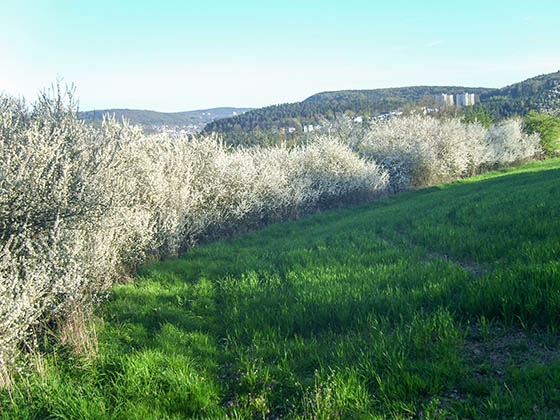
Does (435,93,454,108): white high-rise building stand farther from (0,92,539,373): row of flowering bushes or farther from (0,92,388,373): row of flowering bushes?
(0,92,388,373): row of flowering bushes

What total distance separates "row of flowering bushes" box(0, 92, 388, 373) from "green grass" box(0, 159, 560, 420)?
860mm

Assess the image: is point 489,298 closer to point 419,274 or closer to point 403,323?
point 403,323

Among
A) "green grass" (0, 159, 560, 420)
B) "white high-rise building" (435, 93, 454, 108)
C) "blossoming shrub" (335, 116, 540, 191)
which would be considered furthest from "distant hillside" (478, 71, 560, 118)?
"green grass" (0, 159, 560, 420)

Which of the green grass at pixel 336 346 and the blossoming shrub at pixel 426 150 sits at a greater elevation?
the blossoming shrub at pixel 426 150

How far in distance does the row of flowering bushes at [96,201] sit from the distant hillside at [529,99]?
207 feet

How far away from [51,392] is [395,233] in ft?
29.0

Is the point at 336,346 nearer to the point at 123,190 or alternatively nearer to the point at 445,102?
the point at 123,190

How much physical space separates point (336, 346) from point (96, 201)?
15.8 feet

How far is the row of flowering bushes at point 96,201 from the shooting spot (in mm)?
4891

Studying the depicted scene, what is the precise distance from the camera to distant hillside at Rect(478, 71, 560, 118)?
2726 inches

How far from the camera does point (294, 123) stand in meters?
82.7

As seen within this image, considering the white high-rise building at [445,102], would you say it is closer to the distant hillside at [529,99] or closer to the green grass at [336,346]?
the distant hillside at [529,99]

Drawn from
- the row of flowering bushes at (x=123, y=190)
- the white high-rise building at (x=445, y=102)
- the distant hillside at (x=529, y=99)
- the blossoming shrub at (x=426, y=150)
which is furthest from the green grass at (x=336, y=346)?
the distant hillside at (x=529, y=99)

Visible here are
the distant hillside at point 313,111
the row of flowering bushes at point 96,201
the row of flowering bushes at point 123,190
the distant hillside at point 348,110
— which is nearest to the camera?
the row of flowering bushes at point 96,201
